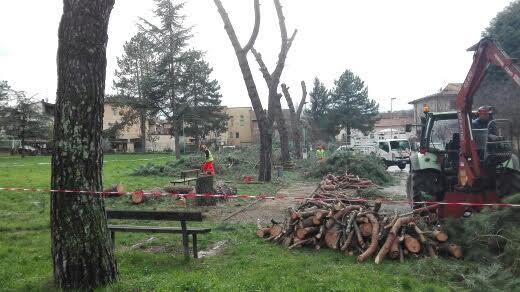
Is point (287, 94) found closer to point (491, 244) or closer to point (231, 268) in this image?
point (491, 244)

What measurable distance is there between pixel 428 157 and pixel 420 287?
5.09 metres

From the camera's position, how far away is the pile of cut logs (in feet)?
22.7

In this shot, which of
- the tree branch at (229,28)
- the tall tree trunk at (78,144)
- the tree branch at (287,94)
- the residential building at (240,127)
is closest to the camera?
the tall tree trunk at (78,144)

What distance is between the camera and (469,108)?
880 centimetres

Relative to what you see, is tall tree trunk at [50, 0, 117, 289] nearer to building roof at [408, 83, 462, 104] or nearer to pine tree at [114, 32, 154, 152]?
building roof at [408, 83, 462, 104]

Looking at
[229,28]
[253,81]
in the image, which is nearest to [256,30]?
[229,28]

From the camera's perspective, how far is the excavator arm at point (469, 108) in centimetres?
829

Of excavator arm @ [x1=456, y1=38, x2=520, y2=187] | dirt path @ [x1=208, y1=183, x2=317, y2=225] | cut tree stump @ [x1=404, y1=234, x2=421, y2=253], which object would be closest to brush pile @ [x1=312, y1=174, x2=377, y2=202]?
dirt path @ [x1=208, y1=183, x2=317, y2=225]

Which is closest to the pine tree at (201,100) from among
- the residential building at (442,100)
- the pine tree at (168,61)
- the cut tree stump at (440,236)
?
the pine tree at (168,61)

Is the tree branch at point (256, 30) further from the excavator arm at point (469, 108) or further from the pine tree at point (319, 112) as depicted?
the pine tree at point (319, 112)

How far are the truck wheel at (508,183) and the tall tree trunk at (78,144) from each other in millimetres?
7149

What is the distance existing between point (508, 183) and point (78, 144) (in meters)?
7.52

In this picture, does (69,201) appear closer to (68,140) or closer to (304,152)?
(68,140)

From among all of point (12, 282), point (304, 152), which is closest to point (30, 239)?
point (12, 282)
